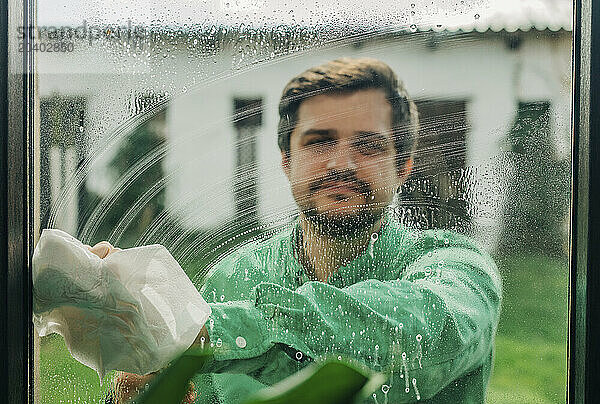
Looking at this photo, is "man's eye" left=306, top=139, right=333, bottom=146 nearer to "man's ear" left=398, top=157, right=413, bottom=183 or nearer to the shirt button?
"man's ear" left=398, top=157, right=413, bottom=183

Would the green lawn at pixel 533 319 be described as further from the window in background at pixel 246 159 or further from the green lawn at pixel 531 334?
the window in background at pixel 246 159

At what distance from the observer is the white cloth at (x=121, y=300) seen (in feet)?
3.03

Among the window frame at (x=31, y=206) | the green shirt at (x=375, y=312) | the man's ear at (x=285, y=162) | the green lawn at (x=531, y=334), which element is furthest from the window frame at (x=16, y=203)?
the green lawn at (x=531, y=334)

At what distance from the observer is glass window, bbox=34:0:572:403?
923mm

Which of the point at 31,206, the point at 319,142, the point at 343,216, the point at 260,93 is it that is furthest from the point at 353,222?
the point at 31,206

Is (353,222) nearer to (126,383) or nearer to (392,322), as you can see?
(392,322)

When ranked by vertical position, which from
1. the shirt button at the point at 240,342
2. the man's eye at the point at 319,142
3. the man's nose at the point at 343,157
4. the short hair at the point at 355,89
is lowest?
the shirt button at the point at 240,342

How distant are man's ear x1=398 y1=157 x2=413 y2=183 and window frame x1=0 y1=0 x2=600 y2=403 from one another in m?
0.24

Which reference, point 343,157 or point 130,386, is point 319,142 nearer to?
point 343,157

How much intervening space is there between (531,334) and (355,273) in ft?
0.90

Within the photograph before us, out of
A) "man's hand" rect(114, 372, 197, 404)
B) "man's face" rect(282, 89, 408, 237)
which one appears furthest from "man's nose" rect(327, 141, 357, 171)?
"man's hand" rect(114, 372, 197, 404)

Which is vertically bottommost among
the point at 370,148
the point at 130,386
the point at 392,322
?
the point at 130,386

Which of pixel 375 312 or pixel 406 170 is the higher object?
pixel 406 170

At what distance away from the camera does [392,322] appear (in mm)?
927
